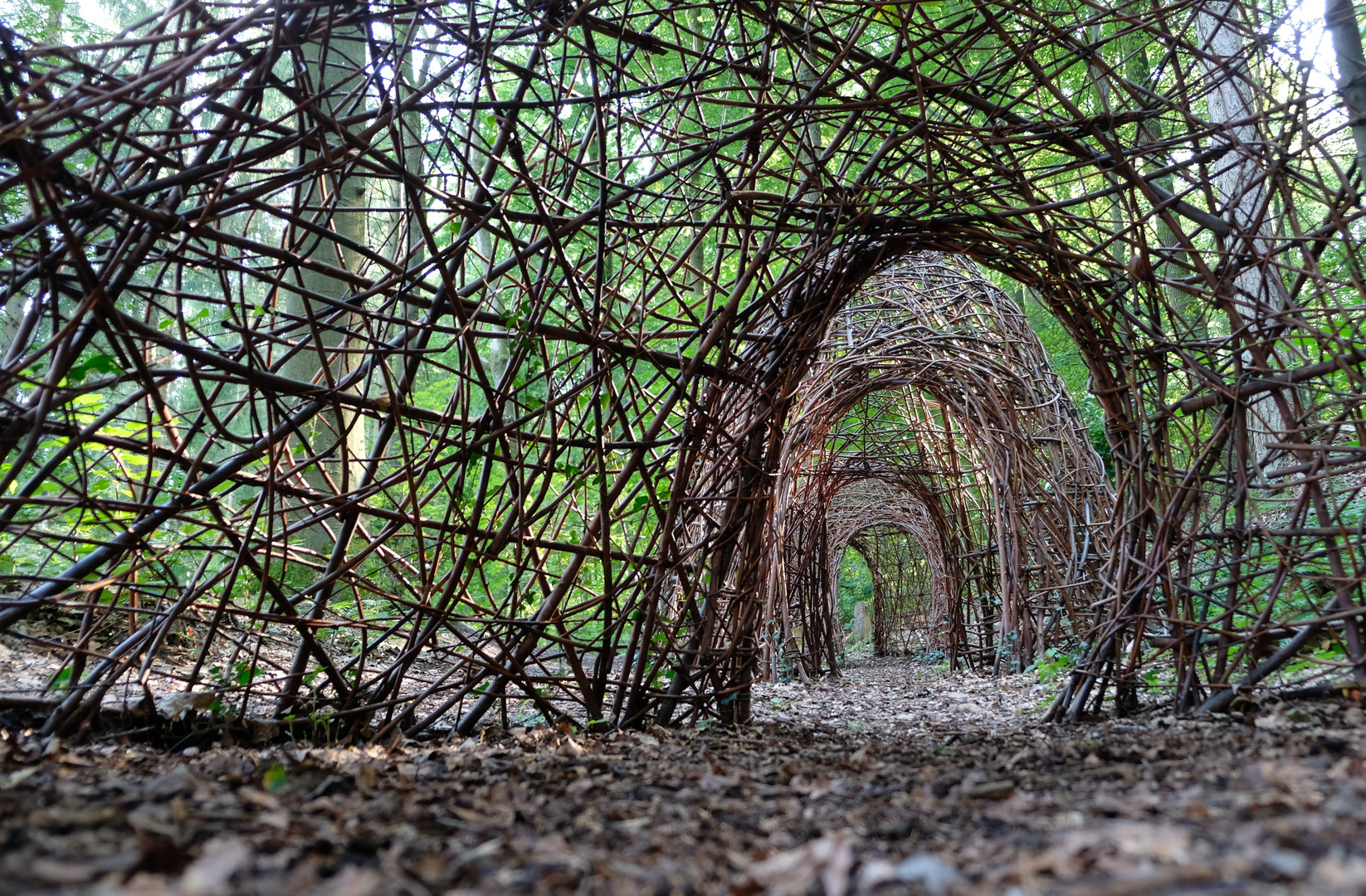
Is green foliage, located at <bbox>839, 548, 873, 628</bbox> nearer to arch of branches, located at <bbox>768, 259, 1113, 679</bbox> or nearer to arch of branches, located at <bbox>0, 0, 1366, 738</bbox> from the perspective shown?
arch of branches, located at <bbox>768, 259, 1113, 679</bbox>

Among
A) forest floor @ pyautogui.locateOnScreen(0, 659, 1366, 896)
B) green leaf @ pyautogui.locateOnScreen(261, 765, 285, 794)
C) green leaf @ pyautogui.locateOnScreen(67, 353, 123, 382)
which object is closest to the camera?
forest floor @ pyautogui.locateOnScreen(0, 659, 1366, 896)

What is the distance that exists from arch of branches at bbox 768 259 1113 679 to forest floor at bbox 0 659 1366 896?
2727mm

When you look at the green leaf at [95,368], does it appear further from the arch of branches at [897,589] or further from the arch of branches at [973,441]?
the arch of branches at [897,589]

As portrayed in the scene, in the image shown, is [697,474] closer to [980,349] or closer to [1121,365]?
[1121,365]

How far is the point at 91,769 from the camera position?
5.21 feet

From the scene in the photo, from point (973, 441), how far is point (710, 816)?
556cm

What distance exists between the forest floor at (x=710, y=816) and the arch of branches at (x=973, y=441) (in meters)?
A: 2.73

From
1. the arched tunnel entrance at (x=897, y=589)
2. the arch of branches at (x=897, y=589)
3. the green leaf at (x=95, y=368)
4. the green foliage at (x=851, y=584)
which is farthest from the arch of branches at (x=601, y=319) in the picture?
the green foliage at (x=851, y=584)

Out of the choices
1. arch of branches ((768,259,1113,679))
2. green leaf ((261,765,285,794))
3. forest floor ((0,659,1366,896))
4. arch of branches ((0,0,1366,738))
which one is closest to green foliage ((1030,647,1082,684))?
arch of branches ((768,259,1113,679))

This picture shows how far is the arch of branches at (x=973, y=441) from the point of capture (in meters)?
5.43

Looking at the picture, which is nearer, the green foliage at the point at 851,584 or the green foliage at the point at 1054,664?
the green foliage at the point at 1054,664

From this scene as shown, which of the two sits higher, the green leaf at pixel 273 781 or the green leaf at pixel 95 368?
the green leaf at pixel 95 368

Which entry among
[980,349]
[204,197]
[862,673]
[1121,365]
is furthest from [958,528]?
[204,197]

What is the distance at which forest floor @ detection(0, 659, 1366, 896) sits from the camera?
921 millimetres
